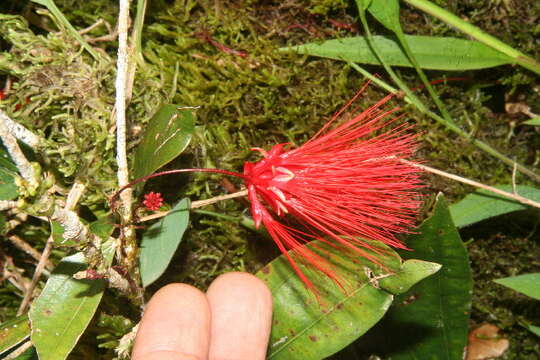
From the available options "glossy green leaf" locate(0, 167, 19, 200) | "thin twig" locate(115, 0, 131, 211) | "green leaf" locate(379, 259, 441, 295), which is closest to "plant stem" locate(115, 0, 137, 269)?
"thin twig" locate(115, 0, 131, 211)

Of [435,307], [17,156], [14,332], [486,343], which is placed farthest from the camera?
[486,343]

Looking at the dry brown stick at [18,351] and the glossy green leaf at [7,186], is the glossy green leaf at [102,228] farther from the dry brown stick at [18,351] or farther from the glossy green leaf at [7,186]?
the dry brown stick at [18,351]

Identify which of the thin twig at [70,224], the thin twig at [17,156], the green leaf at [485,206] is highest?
the thin twig at [17,156]

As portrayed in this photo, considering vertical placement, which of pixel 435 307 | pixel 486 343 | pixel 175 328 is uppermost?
pixel 175 328

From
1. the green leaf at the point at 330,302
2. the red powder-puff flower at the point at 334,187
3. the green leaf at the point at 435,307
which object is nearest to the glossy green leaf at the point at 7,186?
the red powder-puff flower at the point at 334,187

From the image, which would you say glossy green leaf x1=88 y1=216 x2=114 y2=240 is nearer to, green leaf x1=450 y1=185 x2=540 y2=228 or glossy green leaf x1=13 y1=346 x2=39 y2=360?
glossy green leaf x1=13 y1=346 x2=39 y2=360

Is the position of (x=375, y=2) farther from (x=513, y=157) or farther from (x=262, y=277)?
(x=262, y=277)

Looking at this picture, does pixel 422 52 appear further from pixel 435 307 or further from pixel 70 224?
pixel 70 224

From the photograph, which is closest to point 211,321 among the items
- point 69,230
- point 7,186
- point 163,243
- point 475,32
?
point 163,243

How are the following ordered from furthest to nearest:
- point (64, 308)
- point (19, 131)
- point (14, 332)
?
point (14, 332) → point (64, 308) → point (19, 131)
